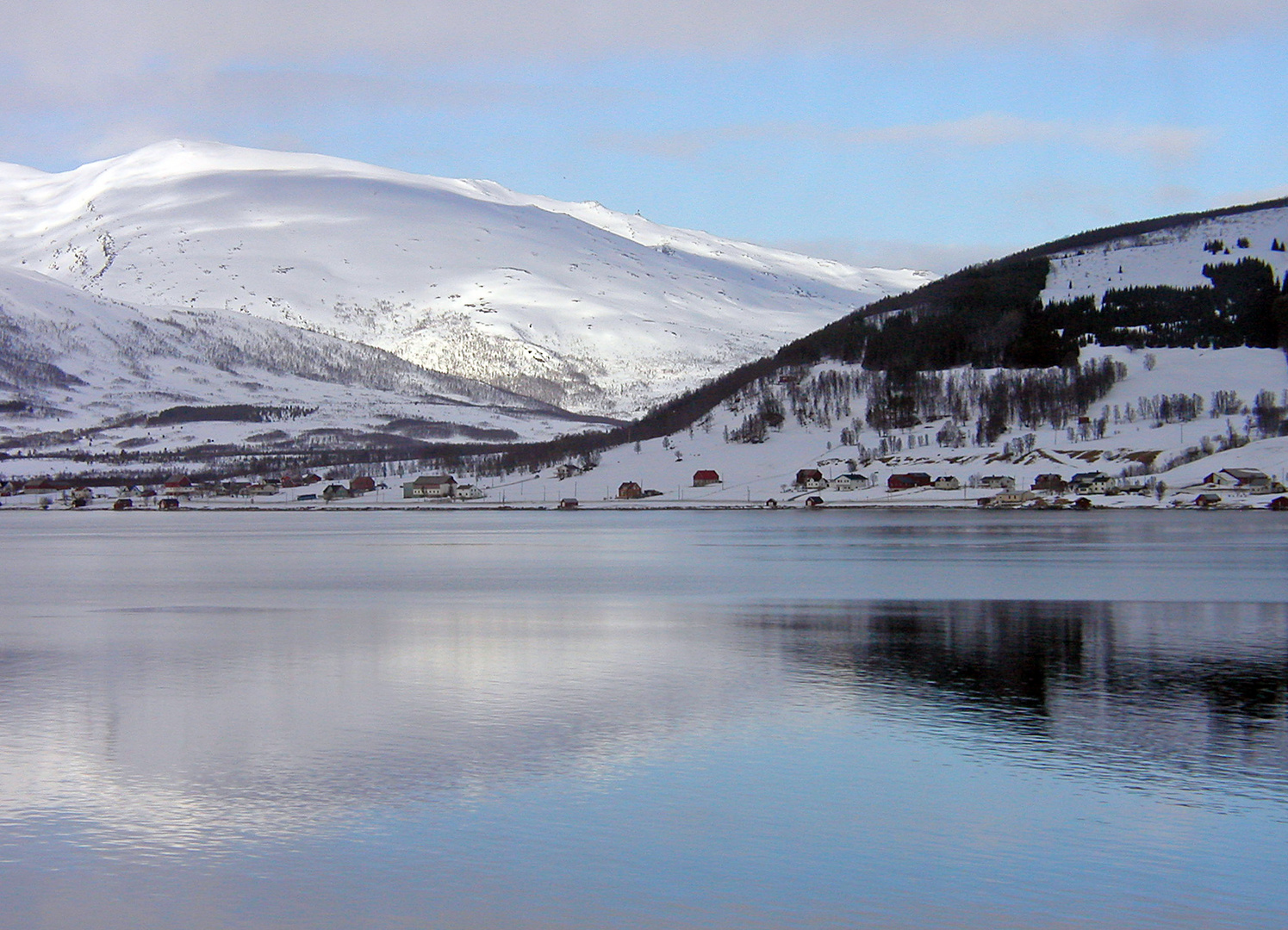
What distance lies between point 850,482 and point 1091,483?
26658 mm

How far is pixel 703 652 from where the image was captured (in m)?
31.9

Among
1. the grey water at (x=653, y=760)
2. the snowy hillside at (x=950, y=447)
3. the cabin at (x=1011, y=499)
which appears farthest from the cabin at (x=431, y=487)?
the grey water at (x=653, y=760)

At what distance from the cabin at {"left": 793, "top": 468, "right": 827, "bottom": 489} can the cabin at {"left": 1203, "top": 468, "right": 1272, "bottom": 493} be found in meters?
40.8

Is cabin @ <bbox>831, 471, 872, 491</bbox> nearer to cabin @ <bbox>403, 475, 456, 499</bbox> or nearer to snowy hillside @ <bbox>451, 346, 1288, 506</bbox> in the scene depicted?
snowy hillside @ <bbox>451, 346, 1288, 506</bbox>

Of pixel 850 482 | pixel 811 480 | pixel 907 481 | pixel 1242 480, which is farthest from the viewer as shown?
pixel 811 480

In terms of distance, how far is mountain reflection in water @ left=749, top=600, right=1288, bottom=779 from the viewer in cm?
2164

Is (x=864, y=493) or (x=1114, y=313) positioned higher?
(x=1114, y=313)

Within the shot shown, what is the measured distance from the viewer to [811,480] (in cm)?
15762

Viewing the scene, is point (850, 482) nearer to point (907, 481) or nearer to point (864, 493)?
point (864, 493)

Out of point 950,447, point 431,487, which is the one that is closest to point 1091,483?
point 950,447

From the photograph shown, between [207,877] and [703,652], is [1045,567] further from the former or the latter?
[207,877]

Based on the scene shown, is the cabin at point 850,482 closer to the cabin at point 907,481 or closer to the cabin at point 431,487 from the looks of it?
the cabin at point 907,481

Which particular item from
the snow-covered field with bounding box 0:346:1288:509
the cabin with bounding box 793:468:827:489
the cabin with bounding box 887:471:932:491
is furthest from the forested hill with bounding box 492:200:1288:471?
the cabin with bounding box 887:471:932:491

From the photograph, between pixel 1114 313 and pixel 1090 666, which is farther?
pixel 1114 313
